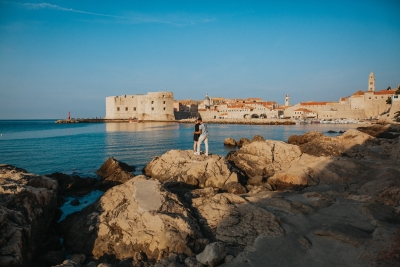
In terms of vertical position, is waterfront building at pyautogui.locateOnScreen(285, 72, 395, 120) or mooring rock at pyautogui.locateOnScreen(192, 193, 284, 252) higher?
waterfront building at pyautogui.locateOnScreen(285, 72, 395, 120)

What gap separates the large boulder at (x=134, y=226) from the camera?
411cm

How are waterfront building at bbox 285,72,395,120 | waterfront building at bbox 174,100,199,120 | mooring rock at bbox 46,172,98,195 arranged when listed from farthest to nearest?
waterfront building at bbox 174,100,199,120 → waterfront building at bbox 285,72,395,120 → mooring rock at bbox 46,172,98,195

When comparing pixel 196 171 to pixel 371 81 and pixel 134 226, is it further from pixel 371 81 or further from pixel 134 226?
pixel 371 81

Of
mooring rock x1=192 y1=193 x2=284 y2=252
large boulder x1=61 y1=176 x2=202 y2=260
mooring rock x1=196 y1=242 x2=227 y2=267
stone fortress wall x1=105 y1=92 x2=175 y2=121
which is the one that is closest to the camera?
mooring rock x1=196 y1=242 x2=227 y2=267

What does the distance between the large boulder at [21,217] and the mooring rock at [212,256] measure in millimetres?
2228

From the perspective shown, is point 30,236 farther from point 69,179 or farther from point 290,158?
point 290,158

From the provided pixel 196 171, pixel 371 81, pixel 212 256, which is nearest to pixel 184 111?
pixel 371 81

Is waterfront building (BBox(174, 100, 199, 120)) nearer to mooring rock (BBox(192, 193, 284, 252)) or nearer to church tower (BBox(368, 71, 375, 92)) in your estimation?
church tower (BBox(368, 71, 375, 92))

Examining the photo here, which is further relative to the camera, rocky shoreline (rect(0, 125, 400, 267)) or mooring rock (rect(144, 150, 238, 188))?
mooring rock (rect(144, 150, 238, 188))

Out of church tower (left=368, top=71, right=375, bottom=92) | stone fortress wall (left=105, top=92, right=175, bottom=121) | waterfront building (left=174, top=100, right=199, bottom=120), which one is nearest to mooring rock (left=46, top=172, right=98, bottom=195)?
stone fortress wall (left=105, top=92, right=175, bottom=121)

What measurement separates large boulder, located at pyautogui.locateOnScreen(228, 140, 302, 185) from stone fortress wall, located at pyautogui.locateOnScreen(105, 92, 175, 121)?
171 feet

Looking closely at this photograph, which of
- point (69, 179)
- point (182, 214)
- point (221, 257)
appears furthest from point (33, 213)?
point (69, 179)

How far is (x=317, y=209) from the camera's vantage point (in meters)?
5.21

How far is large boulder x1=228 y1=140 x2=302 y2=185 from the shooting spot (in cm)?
951
